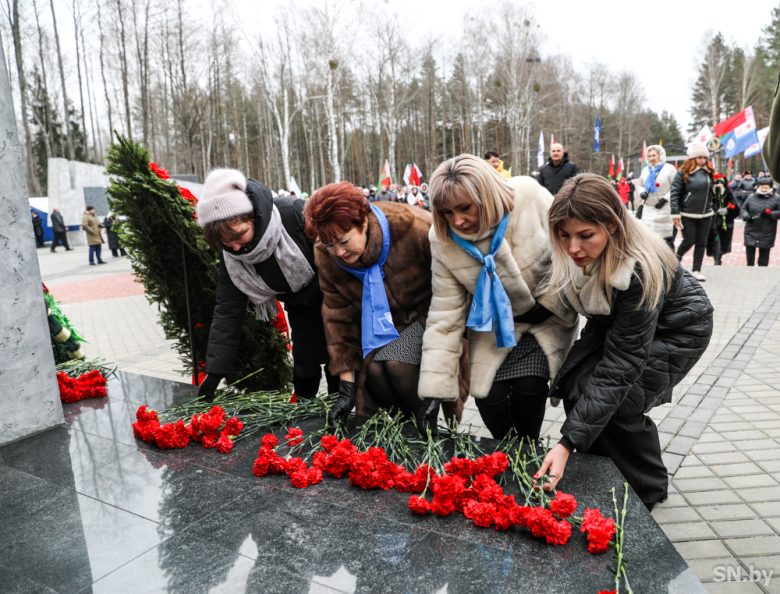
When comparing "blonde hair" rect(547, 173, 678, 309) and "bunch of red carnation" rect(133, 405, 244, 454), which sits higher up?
"blonde hair" rect(547, 173, 678, 309)

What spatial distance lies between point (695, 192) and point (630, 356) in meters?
7.14

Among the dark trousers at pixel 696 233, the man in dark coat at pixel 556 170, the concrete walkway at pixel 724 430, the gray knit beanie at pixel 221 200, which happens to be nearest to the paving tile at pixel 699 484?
the concrete walkway at pixel 724 430

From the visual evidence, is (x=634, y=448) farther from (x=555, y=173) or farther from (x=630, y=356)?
(x=555, y=173)

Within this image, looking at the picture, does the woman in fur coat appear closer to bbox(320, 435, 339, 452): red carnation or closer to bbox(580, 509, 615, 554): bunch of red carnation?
bbox(580, 509, 615, 554): bunch of red carnation

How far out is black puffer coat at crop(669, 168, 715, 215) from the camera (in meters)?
8.31

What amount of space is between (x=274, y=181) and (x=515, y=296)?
41.7m

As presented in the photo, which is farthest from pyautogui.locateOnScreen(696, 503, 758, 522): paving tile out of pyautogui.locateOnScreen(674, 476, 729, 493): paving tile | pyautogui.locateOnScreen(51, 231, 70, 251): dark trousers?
pyautogui.locateOnScreen(51, 231, 70, 251): dark trousers

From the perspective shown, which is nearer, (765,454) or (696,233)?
(765,454)

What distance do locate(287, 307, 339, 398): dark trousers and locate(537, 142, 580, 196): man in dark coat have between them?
A: 6461mm

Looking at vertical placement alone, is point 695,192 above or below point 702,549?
above

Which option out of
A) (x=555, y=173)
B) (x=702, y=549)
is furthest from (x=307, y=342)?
(x=555, y=173)

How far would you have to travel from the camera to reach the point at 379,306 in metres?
2.74

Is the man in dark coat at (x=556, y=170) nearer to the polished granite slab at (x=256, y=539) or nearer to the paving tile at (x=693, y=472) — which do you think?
the paving tile at (x=693, y=472)

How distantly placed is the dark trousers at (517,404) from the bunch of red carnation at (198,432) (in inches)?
45.4
